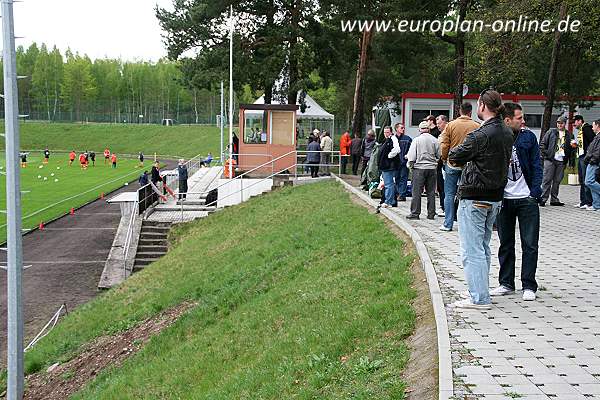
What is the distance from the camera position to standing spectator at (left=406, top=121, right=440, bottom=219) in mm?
12711

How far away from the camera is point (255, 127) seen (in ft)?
98.6

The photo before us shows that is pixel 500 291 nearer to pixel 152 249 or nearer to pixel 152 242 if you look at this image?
pixel 152 249

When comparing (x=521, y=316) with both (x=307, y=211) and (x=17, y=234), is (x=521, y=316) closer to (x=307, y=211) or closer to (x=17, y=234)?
(x=17, y=234)

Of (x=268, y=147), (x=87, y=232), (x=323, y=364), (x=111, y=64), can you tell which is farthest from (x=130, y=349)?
(x=111, y=64)

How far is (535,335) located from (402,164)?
30.9 feet

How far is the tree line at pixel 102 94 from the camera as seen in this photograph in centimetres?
12812

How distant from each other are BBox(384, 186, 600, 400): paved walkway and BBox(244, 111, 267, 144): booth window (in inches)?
795

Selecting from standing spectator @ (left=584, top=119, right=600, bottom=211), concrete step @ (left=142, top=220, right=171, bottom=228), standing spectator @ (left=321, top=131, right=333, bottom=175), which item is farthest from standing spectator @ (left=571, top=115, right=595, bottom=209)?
concrete step @ (left=142, top=220, right=171, bottom=228)

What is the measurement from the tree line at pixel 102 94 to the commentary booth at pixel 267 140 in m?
92.8

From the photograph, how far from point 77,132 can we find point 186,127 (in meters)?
15.7

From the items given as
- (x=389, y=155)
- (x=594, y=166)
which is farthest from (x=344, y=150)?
(x=594, y=166)

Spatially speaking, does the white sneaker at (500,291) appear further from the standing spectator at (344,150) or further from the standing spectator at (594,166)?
the standing spectator at (344,150)

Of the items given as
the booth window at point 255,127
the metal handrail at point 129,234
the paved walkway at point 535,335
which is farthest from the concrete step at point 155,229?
the paved walkway at point 535,335

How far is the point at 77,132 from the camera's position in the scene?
10862 cm
